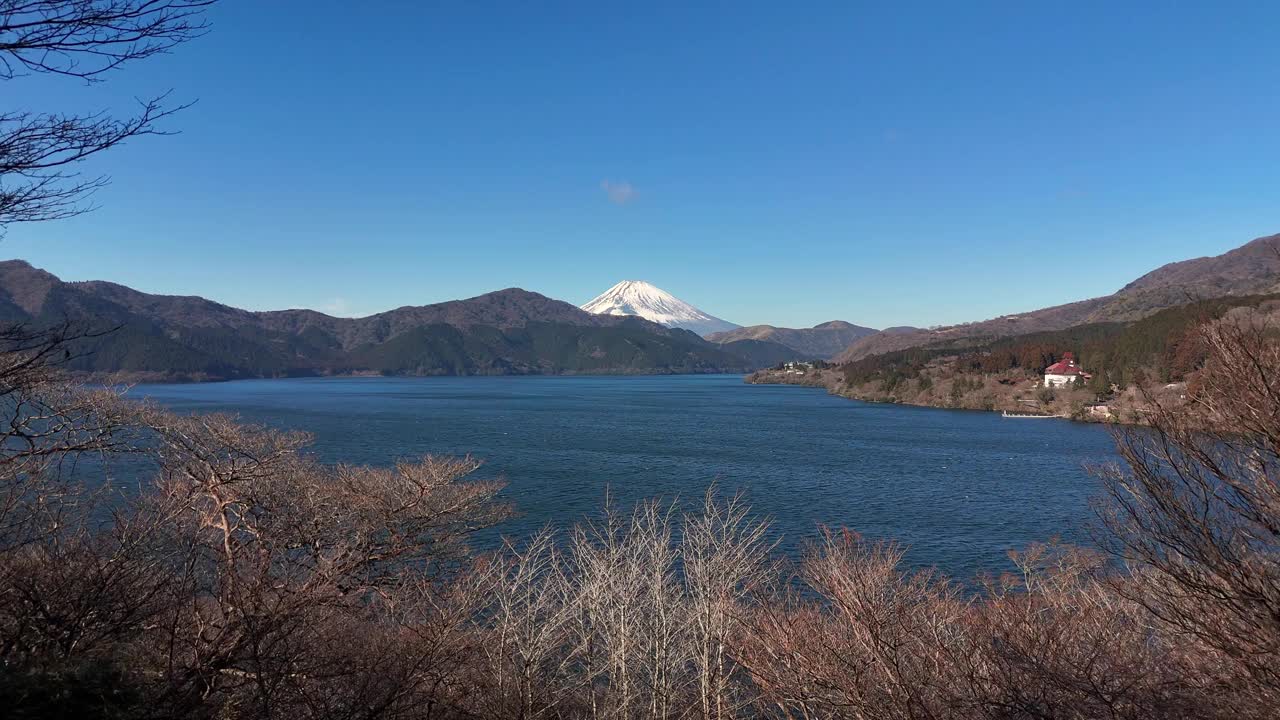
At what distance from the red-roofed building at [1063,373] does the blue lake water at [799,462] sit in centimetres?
1204

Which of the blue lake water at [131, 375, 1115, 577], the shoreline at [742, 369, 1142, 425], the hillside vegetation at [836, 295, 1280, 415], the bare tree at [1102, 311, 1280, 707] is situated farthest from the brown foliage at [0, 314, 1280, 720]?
the hillside vegetation at [836, 295, 1280, 415]

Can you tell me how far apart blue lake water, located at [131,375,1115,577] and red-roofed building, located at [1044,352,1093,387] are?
12043mm

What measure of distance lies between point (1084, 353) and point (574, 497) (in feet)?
237

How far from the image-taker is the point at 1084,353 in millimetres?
75438

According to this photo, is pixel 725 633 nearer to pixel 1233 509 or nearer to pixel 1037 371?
pixel 1233 509

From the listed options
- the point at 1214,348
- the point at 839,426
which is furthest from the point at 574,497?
the point at 839,426

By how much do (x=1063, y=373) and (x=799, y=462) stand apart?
5424cm

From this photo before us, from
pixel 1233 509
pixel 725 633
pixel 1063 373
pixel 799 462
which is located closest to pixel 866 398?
pixel 1063 373

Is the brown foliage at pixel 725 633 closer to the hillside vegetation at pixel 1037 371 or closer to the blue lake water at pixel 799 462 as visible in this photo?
the blue lake water at pixel 799 462

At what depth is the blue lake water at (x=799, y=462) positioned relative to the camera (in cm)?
2106

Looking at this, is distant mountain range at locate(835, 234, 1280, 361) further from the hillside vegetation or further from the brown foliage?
the brown foliage

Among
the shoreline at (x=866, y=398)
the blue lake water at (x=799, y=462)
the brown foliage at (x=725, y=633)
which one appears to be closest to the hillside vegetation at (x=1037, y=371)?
the shoreline at (x=866, y=398)

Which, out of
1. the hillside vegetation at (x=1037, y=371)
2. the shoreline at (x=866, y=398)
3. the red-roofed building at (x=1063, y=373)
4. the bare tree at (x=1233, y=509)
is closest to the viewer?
the bare tree at (x=1233, y=509)

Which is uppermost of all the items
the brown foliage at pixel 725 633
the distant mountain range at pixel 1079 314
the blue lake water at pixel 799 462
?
the distant mountain range at pixel 1079 314
